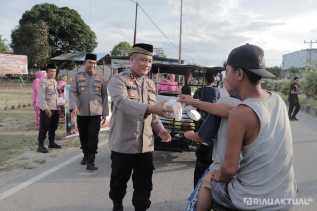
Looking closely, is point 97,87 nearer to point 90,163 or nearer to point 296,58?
point 90,163

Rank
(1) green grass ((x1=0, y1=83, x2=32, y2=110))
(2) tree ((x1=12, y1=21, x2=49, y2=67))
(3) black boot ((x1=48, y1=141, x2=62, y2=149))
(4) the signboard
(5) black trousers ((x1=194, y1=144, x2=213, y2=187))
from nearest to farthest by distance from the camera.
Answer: (5) black trousers ((x1=194, y1=144, x2=213, y2=187)) < (3) black boot ((x1=48, y1=141, x2=62, y2=149)) < (1) green grass ((x1=0, y1=83, x2=32, y2=110)) < (4) the signboard < (2) tree ((x1=12, y1=21, x2=49, y2=67))

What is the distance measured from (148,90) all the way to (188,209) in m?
1.76

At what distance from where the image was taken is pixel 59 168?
22.2ft

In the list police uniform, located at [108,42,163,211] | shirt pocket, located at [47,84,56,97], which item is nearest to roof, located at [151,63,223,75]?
→ shirt pocket, located at [47,84,56,97]

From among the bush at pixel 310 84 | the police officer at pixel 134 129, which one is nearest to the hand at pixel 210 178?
the police officer at pixel 134 129

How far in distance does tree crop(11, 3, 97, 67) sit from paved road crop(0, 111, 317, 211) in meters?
53.0

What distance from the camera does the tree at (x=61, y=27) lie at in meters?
59.5

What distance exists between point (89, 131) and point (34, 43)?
47.6m

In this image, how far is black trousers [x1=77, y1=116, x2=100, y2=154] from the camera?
655cm

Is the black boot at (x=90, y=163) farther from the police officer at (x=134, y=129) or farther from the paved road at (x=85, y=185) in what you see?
the police officer at (x=134, y=129)

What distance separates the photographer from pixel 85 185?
18.9 ft

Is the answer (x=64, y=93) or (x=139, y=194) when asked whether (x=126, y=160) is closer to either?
(x=139, y=194)

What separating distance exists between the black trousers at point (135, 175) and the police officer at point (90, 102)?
257 cm

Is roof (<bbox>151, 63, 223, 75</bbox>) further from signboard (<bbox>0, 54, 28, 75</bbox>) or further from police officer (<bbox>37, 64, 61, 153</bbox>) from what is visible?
signboard (<bbox>0, 54, 28, 75</bbox>)
